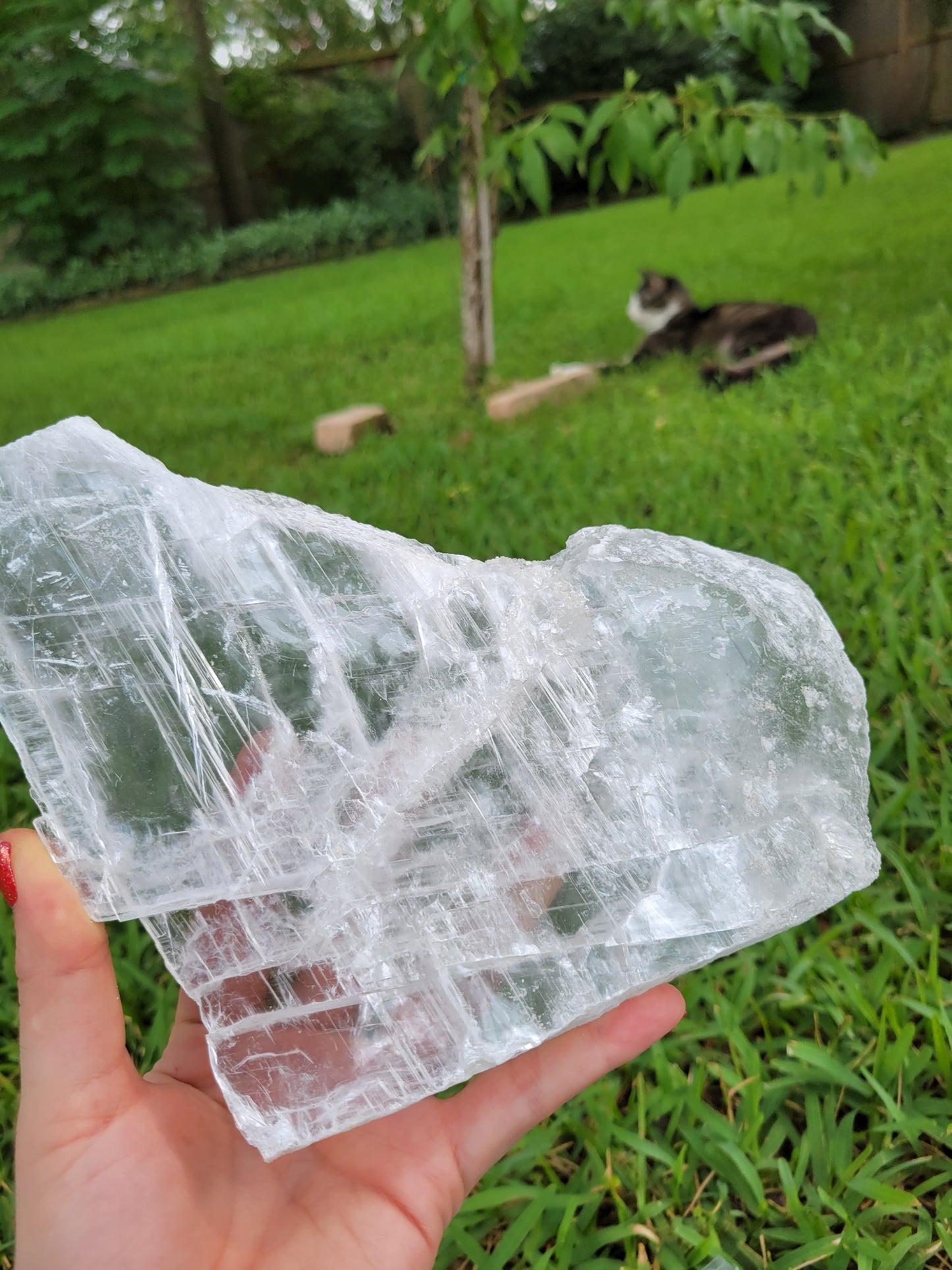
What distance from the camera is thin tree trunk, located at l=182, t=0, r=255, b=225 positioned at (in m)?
4.26

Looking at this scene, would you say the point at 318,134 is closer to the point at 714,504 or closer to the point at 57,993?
the point at 714,504

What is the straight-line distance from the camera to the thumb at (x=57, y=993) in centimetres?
75

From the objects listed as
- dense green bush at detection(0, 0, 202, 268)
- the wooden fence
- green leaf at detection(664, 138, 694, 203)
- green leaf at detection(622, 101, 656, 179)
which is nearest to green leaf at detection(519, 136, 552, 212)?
green leaf at detection(622, 101, 656, 179)

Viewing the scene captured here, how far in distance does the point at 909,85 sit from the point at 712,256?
5.58 ft

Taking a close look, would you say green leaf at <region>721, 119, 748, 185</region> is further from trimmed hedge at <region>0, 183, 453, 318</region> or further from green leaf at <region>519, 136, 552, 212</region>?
trimmed hedge at <region>0, 183, 453, 318</region>

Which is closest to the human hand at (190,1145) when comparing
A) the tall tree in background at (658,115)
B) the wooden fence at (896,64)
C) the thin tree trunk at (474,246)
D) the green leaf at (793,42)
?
the tall tree in background at (658,115)

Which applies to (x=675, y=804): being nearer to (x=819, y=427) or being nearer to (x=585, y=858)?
(x=585, y=858)

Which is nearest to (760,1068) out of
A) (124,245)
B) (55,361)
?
(55,361)

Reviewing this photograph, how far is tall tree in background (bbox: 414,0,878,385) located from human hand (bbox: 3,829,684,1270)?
1.99 meters

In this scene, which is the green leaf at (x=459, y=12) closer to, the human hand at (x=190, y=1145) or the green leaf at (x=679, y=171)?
the green leaf at (x=679, y=171)

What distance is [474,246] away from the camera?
3.23 meters

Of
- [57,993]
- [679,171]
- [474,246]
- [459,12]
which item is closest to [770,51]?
[679,171]

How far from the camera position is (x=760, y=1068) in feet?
3.50

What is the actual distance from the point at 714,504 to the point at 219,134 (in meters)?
4.48
